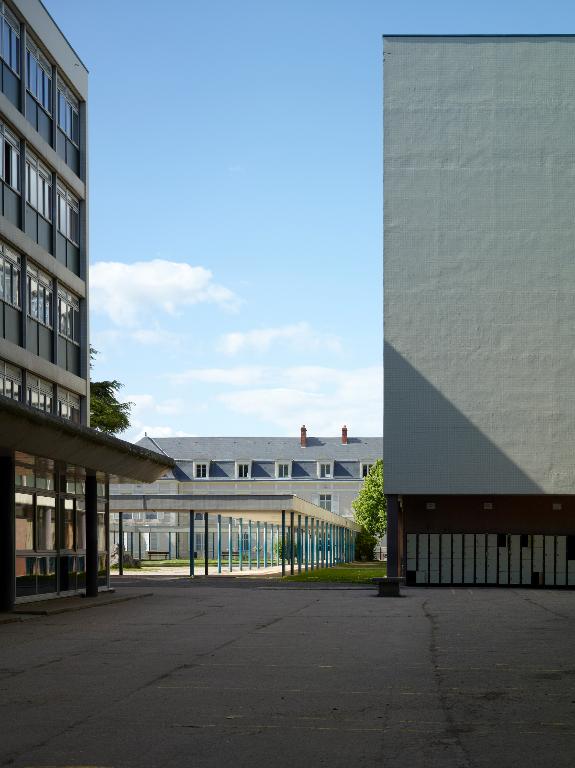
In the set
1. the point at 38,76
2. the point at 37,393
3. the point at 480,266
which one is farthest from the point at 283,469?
the point at 38,76

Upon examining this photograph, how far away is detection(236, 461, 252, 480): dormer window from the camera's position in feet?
374

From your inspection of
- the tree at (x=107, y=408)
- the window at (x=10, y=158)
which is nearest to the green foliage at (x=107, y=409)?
the tree at (x=107, y=408)

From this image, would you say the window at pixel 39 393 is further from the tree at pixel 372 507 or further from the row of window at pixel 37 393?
the tree at pixel 372 507

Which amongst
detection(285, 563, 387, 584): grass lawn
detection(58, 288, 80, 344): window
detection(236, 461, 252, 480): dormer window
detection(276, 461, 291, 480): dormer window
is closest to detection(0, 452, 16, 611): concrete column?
detection(58, 288, 80, 344): window

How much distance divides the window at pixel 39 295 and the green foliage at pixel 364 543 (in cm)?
6428

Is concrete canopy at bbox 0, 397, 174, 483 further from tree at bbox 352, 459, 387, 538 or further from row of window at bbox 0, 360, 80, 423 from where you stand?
tree at bbox 352, 459, 387, 538

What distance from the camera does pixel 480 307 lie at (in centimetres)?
4053

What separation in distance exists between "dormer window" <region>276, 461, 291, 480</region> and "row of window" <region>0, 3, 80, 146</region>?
260 feet

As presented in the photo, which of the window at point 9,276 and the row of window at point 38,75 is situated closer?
the window at point 9,276

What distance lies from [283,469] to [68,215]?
80.7m

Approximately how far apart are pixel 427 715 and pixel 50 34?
87.0 ft

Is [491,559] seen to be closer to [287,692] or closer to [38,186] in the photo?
[38,186]

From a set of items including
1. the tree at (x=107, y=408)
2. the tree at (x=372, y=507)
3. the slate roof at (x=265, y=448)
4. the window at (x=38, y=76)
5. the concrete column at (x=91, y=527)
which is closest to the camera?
the window at (x=38, y=76)

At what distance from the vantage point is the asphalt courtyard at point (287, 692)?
27.9 feet
